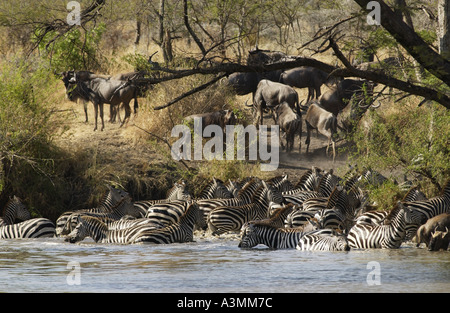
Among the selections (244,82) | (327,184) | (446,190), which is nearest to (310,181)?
(327,184)

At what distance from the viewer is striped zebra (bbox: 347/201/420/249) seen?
13.2 m

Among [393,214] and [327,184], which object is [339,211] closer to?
[393,214]

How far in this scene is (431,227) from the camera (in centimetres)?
1327

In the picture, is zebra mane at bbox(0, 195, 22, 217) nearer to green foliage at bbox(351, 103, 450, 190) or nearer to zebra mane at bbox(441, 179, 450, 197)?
green foliage at bbox(351, 103, 450, 190)

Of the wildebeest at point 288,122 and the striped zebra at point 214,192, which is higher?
the wildebeest at point 288,122

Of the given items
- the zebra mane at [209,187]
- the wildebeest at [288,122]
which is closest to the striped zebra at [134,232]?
the zebra mane at [209,187]

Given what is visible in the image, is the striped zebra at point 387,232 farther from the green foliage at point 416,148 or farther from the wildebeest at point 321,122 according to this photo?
the wildebeest at point 321,122

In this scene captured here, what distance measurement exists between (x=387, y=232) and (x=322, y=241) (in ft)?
3.73

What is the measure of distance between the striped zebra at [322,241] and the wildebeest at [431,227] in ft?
4.67

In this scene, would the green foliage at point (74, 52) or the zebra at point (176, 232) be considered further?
the green foliage at point (74, 52)

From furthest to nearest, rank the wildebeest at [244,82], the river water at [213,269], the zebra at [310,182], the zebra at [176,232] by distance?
the wildebeest at [244,82] < the zebra at [310,182] < the zebra at [176,232] < the river water at [213,269]

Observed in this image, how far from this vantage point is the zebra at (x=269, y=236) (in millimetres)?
13633

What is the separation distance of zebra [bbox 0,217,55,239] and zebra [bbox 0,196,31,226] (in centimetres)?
61
